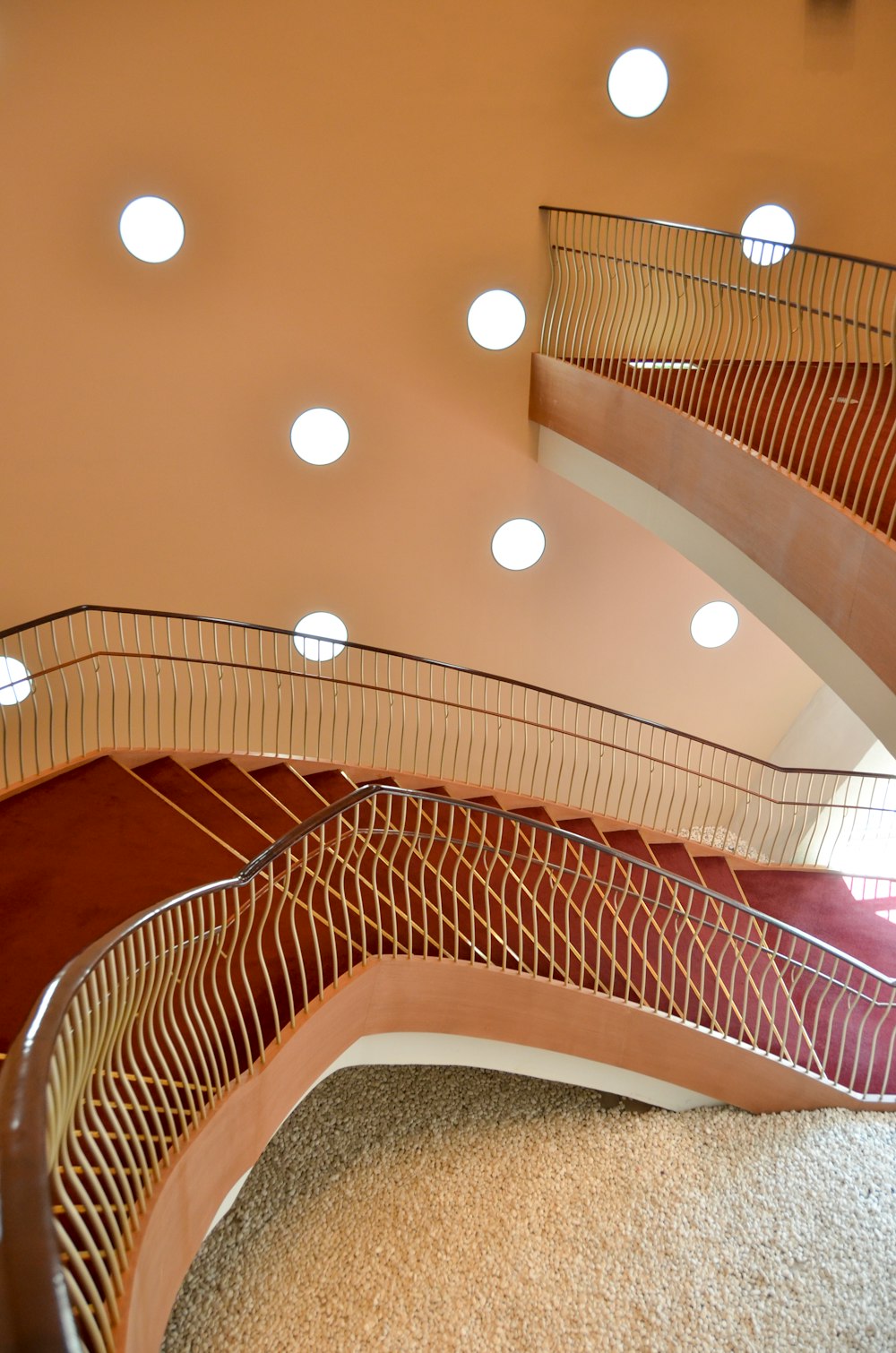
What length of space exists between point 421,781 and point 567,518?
3907 millimetres

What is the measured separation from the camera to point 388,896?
23.8 ft

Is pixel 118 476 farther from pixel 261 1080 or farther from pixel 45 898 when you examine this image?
pixel 261 1080

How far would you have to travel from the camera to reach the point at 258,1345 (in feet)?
20.4

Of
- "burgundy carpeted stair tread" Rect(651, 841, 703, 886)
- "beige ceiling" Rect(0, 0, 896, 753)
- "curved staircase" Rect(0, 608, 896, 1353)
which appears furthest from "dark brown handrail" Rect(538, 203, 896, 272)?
"burgundy carpeted stair tread" Rect(651, 841, 703, 886)

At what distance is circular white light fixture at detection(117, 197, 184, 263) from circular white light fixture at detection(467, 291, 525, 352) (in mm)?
3263

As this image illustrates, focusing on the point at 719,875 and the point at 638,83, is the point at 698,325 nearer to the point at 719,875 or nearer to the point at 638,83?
the point at 638,83

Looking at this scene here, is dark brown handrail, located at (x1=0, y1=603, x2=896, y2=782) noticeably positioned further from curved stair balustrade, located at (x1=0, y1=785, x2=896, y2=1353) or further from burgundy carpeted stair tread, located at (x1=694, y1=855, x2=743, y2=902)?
curved stair balustrade, located at (x1=0, y1=785, x2=896, y2=1353)

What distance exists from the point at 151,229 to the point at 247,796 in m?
5.86

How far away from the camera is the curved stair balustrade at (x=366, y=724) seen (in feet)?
34.6

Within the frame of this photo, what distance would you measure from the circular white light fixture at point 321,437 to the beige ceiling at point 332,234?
0.13 metres

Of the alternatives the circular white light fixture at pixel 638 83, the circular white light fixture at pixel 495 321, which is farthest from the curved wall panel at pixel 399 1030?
the circular white light fixture at pixel 638 83

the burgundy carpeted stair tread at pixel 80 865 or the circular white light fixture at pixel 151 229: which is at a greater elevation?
the circular white light fixture at pixel 151 229

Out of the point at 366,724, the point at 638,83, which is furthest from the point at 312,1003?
the point at 638,83

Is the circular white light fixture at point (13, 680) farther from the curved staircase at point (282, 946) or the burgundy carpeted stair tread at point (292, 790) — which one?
the burgundy carpeted stair tread at point (292, 790)
